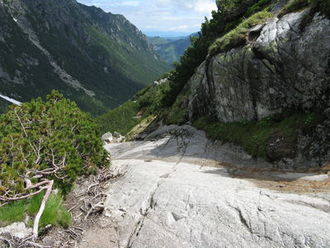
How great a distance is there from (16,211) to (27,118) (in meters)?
11.2

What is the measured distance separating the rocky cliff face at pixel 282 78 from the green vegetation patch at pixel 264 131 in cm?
40

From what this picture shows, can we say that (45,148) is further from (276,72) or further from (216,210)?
(276,72)

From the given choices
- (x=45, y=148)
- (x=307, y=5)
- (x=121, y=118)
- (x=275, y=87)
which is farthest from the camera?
(x=121, y=118)

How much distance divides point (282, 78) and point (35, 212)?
1842 centimetres

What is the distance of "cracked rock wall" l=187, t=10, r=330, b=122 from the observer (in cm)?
2125

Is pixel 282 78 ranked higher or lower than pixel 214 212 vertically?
higher

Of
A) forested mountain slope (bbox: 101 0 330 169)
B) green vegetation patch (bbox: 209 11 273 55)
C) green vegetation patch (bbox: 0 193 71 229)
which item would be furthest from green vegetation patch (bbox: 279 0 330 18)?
green vegetation patch (bbox: 0 193 71 229)

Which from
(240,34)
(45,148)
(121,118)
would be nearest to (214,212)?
(45,148)

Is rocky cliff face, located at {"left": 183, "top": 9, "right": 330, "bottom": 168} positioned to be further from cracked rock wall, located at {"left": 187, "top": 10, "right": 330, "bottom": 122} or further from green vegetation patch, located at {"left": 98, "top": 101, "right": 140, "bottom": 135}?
green vegetation patch, located at {"left": 98, "top": 101, "right": 140, "bottom": 135}

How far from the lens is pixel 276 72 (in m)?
24.2

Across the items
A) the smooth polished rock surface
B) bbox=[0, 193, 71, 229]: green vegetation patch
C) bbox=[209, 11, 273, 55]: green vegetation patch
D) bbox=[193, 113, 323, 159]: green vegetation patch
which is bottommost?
the smooth polished rock surface

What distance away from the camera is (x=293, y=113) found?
23.5m

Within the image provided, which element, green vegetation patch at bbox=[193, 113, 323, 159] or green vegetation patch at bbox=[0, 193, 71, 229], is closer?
green vegetation patch at bbox=[0, 193, 71, 229]

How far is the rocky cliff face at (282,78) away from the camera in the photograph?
20594mm
